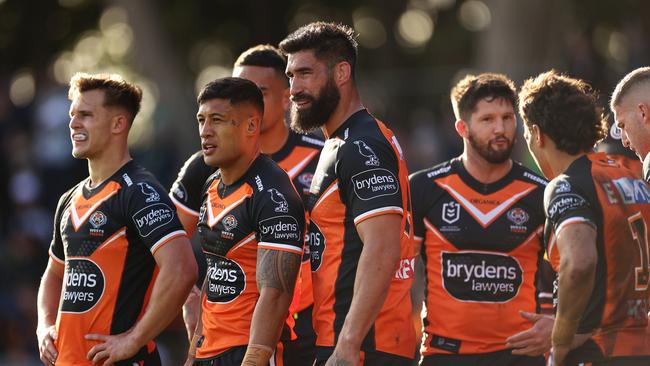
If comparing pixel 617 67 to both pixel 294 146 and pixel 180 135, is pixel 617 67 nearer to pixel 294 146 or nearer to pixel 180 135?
pixel 180 135

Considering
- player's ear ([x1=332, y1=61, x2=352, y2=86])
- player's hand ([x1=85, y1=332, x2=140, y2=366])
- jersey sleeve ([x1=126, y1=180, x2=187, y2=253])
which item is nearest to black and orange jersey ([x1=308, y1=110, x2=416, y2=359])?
player's ear ([x1=332, y1=61, x2=352, y2=86])

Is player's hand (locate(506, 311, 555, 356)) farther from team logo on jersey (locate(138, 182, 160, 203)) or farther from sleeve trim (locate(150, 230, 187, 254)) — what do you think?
team logo on jersey (locate(138, 182, 160, 203))

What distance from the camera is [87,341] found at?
7.59 m

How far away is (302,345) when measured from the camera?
787 centimetres

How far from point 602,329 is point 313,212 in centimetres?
187

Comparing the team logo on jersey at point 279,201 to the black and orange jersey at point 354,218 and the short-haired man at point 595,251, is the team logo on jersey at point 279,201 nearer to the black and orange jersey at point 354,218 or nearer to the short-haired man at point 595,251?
the black and orange jersey at point 354,218

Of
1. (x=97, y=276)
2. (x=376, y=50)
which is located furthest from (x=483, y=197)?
(x=376, y=50)

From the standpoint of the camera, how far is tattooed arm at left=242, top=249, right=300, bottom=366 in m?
6.98

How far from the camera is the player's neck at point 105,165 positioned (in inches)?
309

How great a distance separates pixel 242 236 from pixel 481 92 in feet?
7.84

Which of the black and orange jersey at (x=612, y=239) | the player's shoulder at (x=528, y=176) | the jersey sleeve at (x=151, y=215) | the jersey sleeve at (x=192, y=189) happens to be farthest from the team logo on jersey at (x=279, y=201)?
the player's shoulder at (x=528, y=176)

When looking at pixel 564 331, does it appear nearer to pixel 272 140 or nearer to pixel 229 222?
pixel 229 222

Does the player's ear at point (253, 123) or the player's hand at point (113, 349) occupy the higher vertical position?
the player's ear at point (253, 123)

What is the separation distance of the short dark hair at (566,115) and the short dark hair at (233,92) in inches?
68.4
